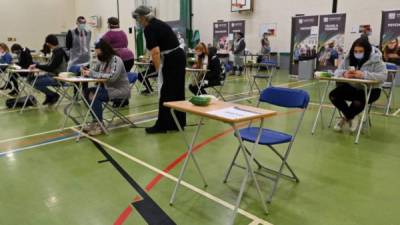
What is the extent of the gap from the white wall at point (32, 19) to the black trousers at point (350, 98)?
50.7ft

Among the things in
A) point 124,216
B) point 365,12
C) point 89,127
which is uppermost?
point 365,12

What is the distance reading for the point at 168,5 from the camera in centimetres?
1513

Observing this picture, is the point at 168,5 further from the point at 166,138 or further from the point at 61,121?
the point at 166,138

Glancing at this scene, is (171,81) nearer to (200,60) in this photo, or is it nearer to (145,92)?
(200,60)

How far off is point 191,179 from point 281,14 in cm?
1070

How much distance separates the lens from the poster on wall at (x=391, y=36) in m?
8.63

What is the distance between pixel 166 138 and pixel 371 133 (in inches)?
106

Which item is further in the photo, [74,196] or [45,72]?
[45,72]

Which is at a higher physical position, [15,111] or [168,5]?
[168,5]

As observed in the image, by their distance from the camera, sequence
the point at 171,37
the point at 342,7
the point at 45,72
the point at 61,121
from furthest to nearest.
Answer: the point at 342,7 < the point at 45,72 < the point at 61,121 < the point at 171,37

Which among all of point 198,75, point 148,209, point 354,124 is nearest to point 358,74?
point 354,124

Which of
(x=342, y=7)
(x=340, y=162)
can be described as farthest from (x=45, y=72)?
(x=342, y=7)

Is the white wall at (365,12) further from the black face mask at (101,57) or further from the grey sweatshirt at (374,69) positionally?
the black face mask at (101,57)

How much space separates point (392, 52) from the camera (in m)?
8.73
